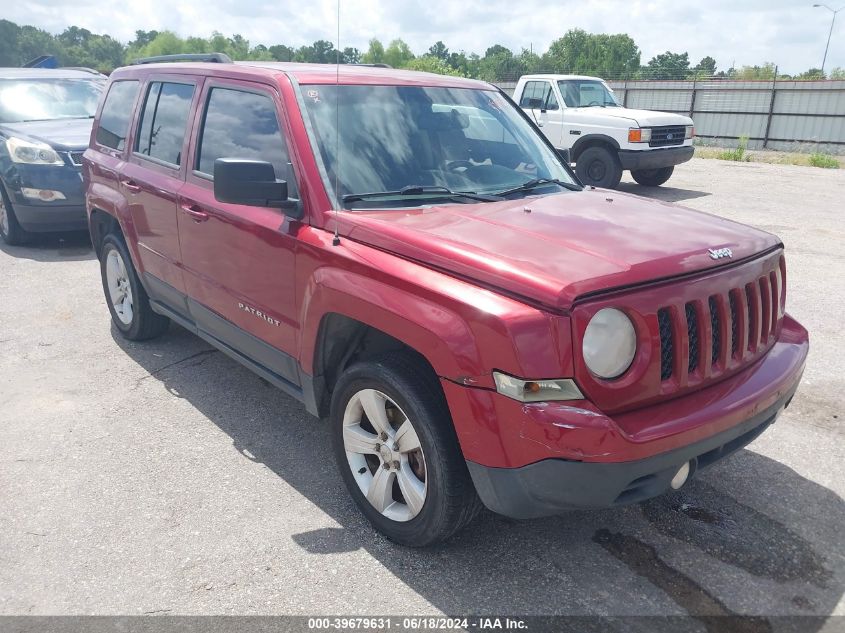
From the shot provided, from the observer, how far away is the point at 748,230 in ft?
10.6

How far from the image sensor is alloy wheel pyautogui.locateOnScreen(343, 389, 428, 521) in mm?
2918

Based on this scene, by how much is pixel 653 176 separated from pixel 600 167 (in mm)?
1734

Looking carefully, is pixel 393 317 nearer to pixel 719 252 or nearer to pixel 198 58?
pixel 719 252

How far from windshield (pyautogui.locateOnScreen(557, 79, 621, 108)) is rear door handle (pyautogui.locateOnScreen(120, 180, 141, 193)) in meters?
10.0

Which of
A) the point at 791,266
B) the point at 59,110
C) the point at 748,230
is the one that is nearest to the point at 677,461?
the point at 748,230

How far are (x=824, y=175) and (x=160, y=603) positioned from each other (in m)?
17.1

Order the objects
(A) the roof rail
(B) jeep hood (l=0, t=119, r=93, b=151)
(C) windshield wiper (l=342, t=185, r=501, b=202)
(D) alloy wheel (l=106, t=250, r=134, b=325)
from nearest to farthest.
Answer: (C) windshield wiper (l=342, t=185, r=501, b=202)
(A) the roof rail
(D) alloy wheel (l=106, t=250, r=134, b=325)
(B) jeep hood (l=0, t=119, r=93, b=151)

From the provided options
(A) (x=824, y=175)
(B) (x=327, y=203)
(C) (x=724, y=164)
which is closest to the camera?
(B) (x=327, y=203)

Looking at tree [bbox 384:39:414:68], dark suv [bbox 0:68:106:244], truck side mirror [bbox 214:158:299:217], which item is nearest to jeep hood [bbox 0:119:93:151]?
dark suv [bbox 0:68:106:244]

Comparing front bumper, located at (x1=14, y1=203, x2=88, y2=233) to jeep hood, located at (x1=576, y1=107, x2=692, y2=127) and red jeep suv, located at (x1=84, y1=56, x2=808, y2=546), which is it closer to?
red jeep suv, located at (x1=84, y1=56, x2=808, y2=546)

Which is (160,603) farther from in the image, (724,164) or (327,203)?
(724,164)

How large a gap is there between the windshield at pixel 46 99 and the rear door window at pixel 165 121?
5.18 metres

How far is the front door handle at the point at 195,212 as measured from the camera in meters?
3.94

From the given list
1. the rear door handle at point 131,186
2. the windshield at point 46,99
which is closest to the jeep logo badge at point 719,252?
the rear door handle at point 131,186
